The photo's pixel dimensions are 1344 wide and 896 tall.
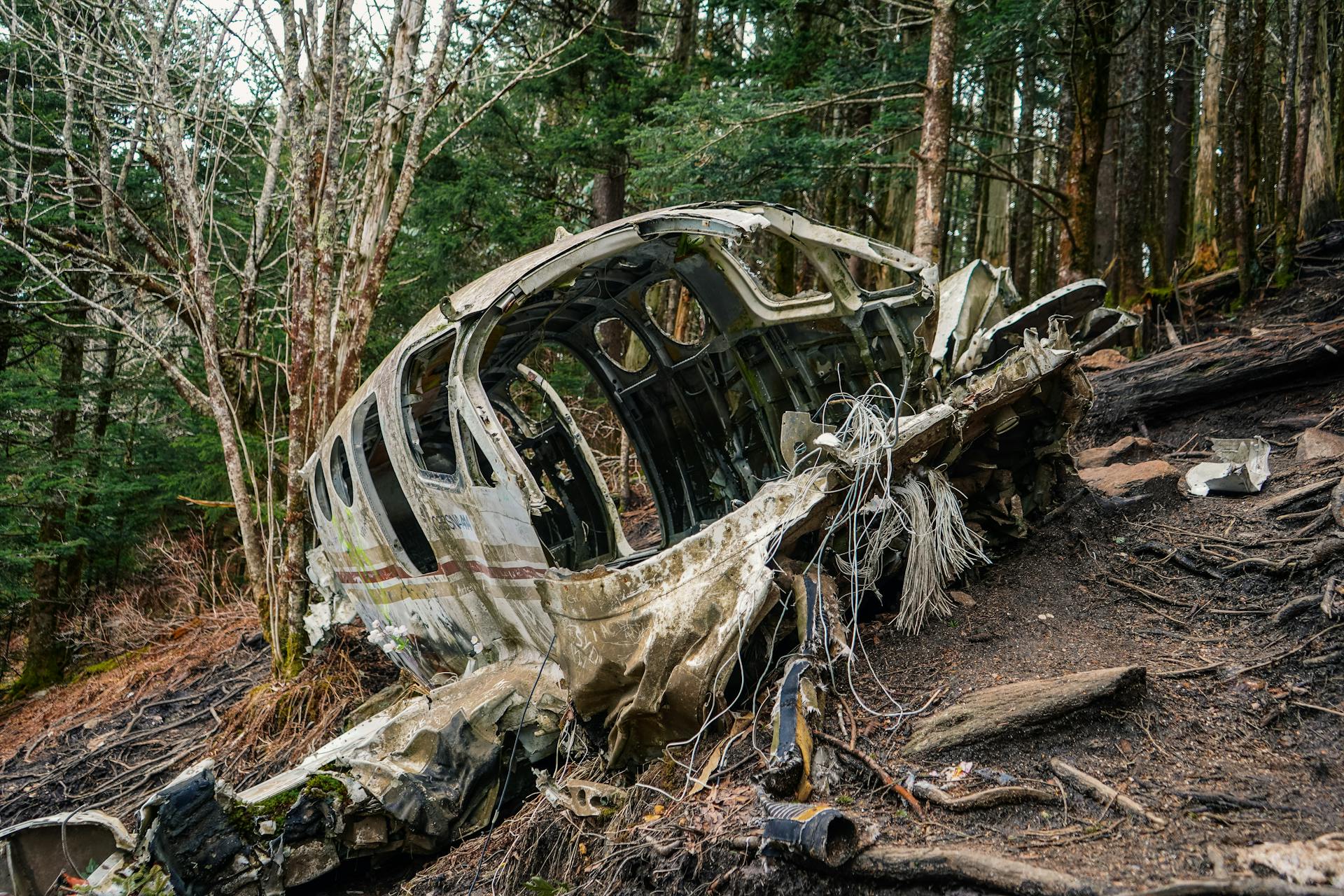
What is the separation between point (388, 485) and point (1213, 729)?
22.3 ft

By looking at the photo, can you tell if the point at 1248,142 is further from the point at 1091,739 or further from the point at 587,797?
the point at 587,797

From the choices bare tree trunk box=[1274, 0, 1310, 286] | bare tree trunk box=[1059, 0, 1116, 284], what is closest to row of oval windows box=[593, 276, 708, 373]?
bare tree trunk box=[1059, 0, 1116, 284]

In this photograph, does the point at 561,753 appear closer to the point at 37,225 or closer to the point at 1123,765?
the point at 1123,765

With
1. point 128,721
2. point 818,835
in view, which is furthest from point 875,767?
point 128,721

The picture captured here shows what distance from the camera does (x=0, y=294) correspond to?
1000cm

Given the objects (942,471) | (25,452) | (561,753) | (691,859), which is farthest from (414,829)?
(25,452)

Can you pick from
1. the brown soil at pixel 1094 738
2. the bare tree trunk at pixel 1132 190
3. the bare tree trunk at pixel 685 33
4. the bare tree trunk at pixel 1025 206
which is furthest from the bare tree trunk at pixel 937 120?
the bare tree trunk at pixel 1025 206

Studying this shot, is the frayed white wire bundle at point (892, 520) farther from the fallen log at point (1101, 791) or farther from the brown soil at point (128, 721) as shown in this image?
the brown soil at point (128, 721)

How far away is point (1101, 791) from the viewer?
9.01 feet

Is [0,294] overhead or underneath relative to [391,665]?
overhead

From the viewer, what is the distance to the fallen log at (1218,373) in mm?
7445

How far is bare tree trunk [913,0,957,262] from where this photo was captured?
8.75 metres

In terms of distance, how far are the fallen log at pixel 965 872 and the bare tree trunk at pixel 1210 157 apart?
40.2 ft

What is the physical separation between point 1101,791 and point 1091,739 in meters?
0.37
